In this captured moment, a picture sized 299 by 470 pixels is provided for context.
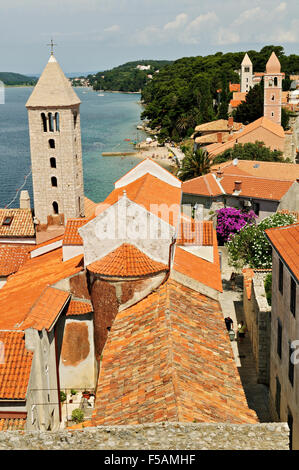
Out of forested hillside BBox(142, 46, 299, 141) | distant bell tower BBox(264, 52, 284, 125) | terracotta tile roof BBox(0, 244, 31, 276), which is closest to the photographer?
terracotta tile roof BBox(0, 244, 31, 276)

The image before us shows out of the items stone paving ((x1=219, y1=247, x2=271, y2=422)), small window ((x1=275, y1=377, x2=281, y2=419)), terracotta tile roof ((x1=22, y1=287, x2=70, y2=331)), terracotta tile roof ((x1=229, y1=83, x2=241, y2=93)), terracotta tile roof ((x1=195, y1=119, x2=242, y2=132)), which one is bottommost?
stone paving ((x1=219, y1=247, x2=271, y2=422))

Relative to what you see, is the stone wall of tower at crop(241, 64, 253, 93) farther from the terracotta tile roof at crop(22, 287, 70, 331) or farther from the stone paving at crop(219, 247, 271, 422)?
the terracotta tile roof at crop(22, 287, 70, 331)

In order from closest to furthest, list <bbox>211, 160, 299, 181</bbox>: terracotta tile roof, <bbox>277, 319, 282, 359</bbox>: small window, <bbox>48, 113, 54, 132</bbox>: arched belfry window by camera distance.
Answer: <bbox>277, 319, 282, 359</bbox>: small window
<bbox>48, 113, 54, 132</bbox>: arched belfry window
<bbox>211, 160, 299, 181</bbox>: terracotta tile roof

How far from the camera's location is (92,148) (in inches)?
4055

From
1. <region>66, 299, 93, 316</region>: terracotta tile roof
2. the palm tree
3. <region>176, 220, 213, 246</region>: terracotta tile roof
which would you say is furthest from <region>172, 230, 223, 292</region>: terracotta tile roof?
the palm tree

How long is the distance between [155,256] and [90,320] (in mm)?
3685

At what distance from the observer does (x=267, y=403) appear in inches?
811

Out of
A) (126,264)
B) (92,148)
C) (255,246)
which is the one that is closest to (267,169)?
(255,246)

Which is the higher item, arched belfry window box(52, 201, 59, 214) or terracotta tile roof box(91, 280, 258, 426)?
arched belfry window box(52, 201, 59, 214)

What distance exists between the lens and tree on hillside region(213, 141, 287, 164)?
55.4 metres

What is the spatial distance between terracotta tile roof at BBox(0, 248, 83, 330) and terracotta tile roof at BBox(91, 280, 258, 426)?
3490mm

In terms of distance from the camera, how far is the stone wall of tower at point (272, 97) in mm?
74312
